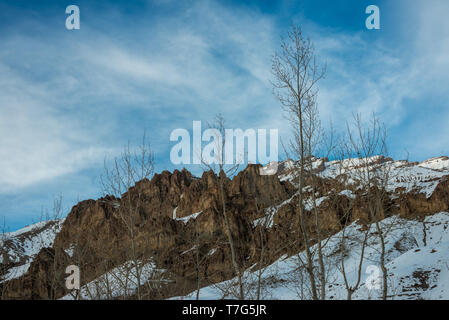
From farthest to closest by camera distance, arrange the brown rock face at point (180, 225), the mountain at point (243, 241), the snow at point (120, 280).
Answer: the brown rock face at point (180, 225), the mountain at point (243, 241), the snow at point (120, 280)

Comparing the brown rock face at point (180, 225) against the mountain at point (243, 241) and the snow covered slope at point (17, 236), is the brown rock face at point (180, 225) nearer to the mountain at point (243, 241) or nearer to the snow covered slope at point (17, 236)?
the mountain at point (243, 241)

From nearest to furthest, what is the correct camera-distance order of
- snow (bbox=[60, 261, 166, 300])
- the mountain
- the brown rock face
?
1. snow (bbox=[60, 261, 166, 300])
2. the mountain
3. the brown rock face

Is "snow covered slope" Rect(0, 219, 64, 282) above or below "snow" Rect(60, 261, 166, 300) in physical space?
above

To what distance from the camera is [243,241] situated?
7425 cm

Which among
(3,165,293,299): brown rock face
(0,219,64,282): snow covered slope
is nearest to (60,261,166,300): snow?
(0,219,64,282): snow covered slope

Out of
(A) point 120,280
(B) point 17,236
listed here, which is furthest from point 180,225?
(A) point 120,280

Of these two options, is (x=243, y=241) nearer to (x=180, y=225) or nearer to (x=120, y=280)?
(x=180, y=225)

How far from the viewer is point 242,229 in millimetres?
80750

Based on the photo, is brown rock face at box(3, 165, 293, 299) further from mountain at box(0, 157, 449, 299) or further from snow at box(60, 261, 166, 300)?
snow at box(60, 261, 166, 300)

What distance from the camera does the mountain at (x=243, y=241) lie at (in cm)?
1312

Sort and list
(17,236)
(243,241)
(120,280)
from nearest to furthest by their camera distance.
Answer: (120,280)
(17,236)
(243,241)

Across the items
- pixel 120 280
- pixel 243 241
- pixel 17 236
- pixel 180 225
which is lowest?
pixel 120 280

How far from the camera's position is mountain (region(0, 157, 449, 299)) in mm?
13125

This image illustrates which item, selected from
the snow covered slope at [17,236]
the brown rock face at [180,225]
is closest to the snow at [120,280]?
the snow covered slope at [17,236]
